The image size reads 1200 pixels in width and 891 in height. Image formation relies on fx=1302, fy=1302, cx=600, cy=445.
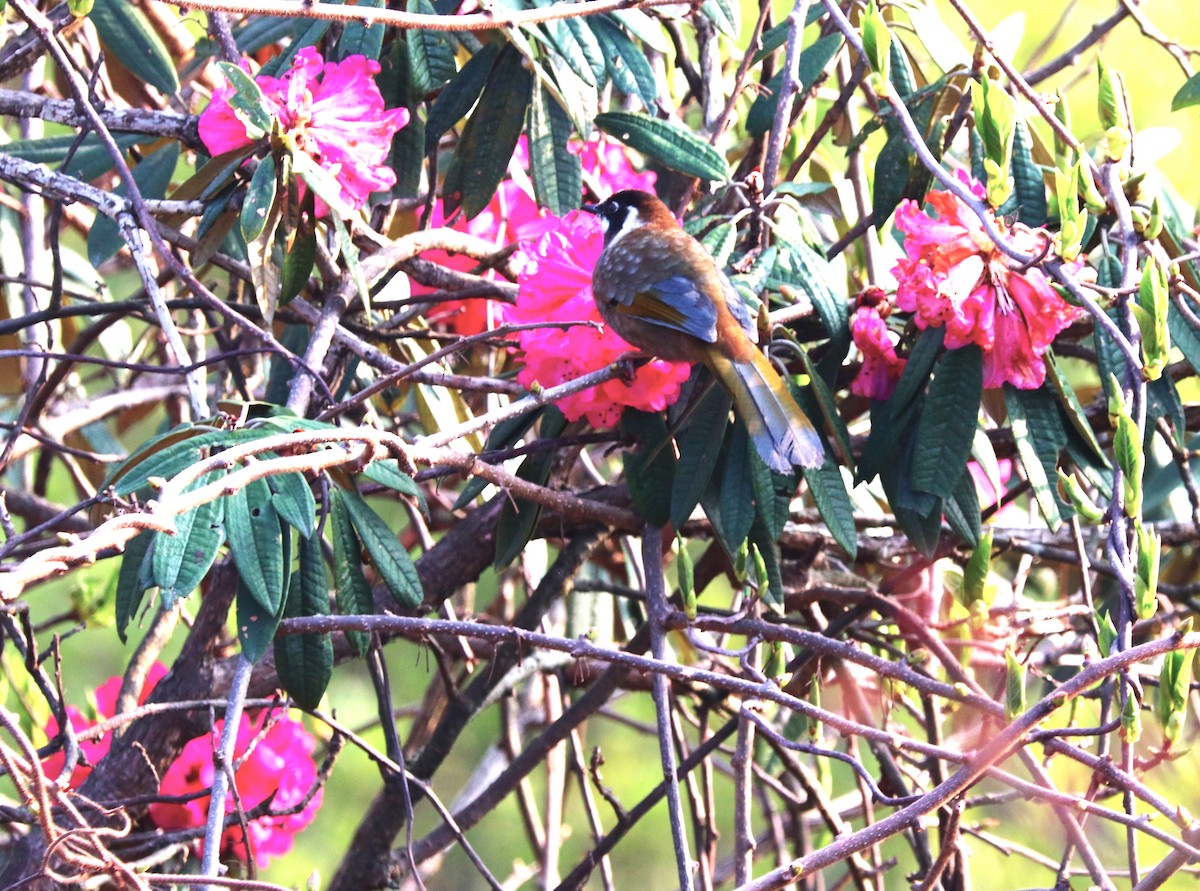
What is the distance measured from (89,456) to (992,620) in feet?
5.59

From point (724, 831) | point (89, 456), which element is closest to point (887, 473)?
point (89, 456)

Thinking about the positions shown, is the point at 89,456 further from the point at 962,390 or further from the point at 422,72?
the point at 962,390

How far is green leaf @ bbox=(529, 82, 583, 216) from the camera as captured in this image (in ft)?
7.40

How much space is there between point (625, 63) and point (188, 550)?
1.16 meters

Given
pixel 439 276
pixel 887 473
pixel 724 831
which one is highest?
pixel 439 276

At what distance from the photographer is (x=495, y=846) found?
5.92 m

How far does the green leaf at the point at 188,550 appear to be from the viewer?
1.49 m

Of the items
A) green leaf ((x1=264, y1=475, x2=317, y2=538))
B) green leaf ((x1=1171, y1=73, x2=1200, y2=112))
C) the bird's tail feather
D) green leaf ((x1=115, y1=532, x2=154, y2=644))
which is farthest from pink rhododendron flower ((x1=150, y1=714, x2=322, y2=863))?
green leaf ((x1=1171, y1=73, x2=1200, y2=112))

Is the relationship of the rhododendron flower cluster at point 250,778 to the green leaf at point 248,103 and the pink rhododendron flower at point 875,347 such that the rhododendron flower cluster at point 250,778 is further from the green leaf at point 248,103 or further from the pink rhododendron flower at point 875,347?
the pink rhododendron flower at point 875,347

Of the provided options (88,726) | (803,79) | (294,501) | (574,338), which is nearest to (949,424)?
(574,338)

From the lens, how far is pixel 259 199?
1831 millimetres

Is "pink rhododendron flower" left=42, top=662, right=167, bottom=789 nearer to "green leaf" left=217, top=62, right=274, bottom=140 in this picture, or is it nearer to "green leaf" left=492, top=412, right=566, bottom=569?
"green leaf" left=492, top=412, right=566, bottom=569

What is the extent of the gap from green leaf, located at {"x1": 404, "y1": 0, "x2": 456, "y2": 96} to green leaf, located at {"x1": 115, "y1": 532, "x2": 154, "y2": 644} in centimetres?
93

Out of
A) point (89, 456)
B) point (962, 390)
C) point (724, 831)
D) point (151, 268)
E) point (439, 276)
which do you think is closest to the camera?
point (151, 268)
